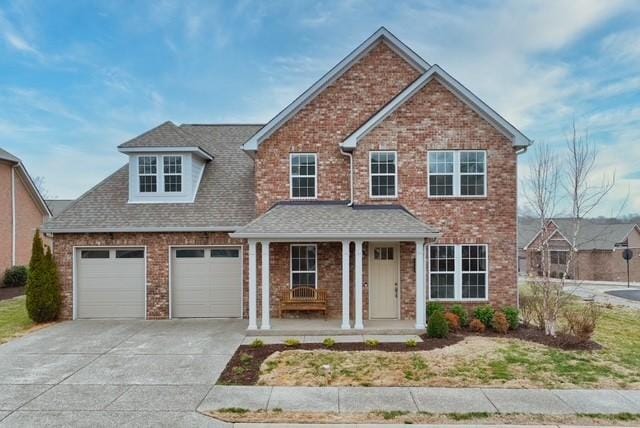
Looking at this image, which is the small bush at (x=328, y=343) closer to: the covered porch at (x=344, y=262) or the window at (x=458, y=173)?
the covered porch at (x=344, y=262)

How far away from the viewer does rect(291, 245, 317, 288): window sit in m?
13.8

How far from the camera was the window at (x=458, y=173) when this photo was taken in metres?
13.6


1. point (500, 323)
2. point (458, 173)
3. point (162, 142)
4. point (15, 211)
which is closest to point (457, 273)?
point (500, 323)

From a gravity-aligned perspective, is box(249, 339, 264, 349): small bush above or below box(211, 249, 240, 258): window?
below

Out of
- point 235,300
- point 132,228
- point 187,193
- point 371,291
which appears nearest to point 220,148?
point 187,193

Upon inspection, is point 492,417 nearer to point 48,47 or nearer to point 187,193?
point 187,193

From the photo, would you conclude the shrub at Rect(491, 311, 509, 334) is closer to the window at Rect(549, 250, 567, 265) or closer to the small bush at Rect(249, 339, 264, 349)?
the small bush at Rect(249, 339, 264, 349)

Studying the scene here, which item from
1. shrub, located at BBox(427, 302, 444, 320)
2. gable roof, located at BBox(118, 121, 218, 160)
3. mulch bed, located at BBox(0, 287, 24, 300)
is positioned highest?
gable roof, located at BBox(118, 121, 218, 160)

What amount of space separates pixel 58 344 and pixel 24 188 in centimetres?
1735

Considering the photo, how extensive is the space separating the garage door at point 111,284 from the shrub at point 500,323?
38.3 ft

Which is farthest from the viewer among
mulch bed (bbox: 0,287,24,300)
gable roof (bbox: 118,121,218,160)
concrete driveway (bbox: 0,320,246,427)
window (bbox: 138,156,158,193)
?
mulch bed (bbox: 0,287,24,300)

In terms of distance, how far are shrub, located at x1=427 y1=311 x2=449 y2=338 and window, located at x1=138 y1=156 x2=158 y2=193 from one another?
420 inches

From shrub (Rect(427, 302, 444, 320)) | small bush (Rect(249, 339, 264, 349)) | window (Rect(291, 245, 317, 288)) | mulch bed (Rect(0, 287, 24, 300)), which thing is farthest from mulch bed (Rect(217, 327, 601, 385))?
mulch bed (Rect(0, 287, 24, 300))

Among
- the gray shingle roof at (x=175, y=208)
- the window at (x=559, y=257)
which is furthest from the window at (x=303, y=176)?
the window at (x=559, y=257)
